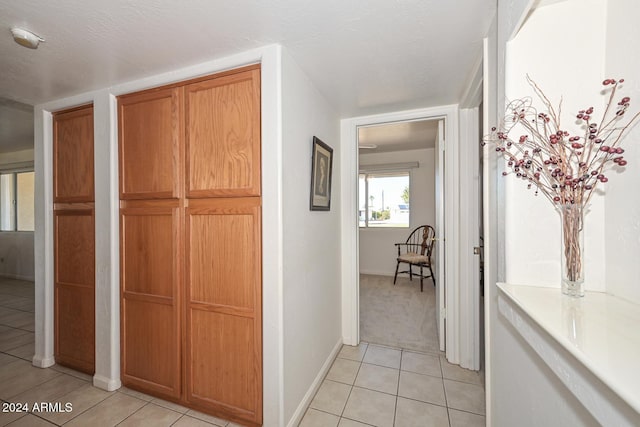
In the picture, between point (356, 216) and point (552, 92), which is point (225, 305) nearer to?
point (356, 216)

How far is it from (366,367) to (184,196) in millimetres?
1929

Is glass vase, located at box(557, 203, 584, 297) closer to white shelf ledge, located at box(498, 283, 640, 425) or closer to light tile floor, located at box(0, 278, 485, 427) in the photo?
white shelf ledge, located at box(498, 283, 640, 425)

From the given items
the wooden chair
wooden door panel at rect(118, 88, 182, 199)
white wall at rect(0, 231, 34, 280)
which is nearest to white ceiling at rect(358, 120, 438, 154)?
the wooden chair

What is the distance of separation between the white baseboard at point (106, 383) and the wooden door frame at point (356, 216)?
5.98 ft

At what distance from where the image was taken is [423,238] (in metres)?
4.79

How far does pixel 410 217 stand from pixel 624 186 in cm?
433

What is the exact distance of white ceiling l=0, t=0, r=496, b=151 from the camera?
1.17 m

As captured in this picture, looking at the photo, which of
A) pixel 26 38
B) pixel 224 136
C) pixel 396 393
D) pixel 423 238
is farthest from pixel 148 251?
pixel 423 238

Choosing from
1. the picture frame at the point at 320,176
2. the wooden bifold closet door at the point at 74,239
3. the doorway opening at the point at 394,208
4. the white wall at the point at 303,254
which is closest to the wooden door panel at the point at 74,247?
the wooden bifold closet door at the point at 74,239

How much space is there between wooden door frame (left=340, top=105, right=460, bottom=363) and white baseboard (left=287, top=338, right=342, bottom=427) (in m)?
0.35

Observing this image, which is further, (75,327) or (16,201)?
(16,201)

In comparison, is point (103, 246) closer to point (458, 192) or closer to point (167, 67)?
point (167, 67)

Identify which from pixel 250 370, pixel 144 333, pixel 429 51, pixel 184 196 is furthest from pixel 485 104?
pixel 144 333

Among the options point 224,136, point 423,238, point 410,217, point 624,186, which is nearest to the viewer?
point 624,186
